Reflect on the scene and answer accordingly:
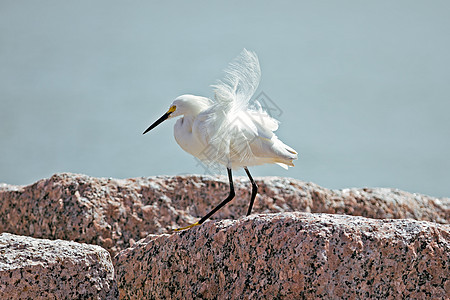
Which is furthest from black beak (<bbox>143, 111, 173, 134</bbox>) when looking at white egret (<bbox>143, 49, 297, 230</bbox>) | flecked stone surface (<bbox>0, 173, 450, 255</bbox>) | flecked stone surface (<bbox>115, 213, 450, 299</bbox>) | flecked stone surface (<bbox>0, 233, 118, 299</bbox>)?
flecked stone surface (<bbox>115, 213, 450, 299</bbox>)

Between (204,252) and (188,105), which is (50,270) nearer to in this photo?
(204,252)

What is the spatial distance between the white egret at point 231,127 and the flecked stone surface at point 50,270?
84 centimetres

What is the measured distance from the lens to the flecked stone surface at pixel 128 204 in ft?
16.0

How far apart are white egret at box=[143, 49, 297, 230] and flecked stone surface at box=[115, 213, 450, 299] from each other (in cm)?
91

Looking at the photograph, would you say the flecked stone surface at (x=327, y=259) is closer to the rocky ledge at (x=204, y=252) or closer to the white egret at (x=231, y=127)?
the rocky ledge at (x=204, y=252)

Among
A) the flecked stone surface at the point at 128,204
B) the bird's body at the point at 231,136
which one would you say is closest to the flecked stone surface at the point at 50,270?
the bird's body at the point at 231,136

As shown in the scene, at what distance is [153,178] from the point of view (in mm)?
5492

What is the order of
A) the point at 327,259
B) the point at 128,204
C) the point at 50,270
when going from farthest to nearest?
1. the point at 128,204
2. the point at 50,270
3. the point at 327,259

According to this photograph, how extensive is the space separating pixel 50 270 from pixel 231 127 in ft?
5.05

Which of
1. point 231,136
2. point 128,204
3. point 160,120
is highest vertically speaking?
point 160,120

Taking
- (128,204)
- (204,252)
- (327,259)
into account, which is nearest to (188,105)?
(204,252)

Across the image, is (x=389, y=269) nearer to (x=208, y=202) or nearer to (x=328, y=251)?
(x=328, y=251)

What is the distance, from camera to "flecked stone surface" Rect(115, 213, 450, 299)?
254cm

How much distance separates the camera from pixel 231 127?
151 inches
